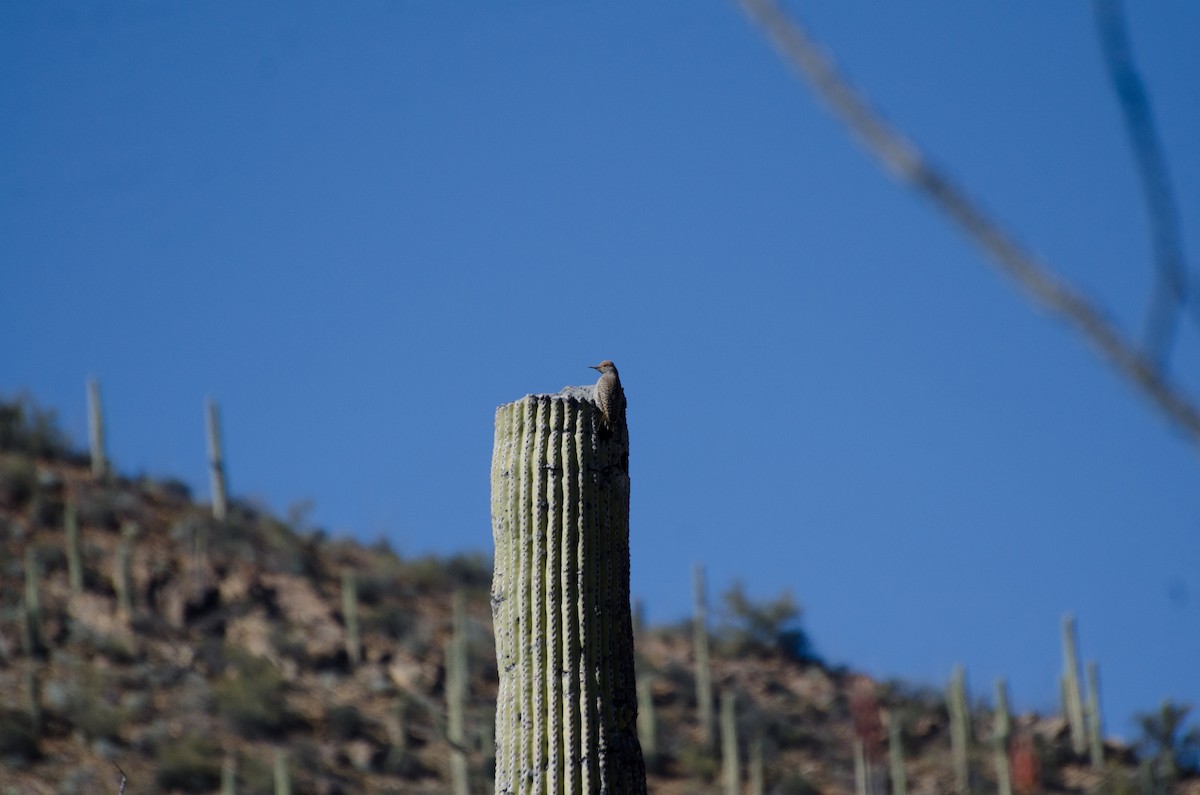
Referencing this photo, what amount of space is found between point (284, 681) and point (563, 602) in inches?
743

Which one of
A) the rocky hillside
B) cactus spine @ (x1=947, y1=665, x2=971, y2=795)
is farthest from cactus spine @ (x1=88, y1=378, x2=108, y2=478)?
cactus spine @ (x1=947, y1=665, x2=971, y2=795)

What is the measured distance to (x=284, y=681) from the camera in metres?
25.0

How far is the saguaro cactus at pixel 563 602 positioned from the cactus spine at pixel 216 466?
21.0 metres

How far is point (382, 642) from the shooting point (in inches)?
1056

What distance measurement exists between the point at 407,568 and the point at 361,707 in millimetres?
6054

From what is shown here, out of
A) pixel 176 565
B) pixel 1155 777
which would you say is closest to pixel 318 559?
pixel 176 565

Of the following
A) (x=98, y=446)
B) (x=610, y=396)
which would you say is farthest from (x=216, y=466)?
(x=610, y=396)

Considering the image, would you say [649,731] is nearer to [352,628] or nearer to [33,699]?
[352,628]

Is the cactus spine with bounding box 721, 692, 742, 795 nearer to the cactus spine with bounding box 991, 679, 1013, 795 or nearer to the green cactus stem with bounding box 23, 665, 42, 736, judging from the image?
the cactus spine with bounding box 991, 679, 1013, 795

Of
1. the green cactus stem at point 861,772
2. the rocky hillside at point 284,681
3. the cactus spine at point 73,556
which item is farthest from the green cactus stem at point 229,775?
the green cactus stem at point 861,772

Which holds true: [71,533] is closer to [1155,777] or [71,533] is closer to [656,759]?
[656,759]

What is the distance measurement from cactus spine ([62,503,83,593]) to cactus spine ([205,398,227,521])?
241 centimetres

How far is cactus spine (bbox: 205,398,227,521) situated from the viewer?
27578 millimetres

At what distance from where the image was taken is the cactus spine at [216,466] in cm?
2758
